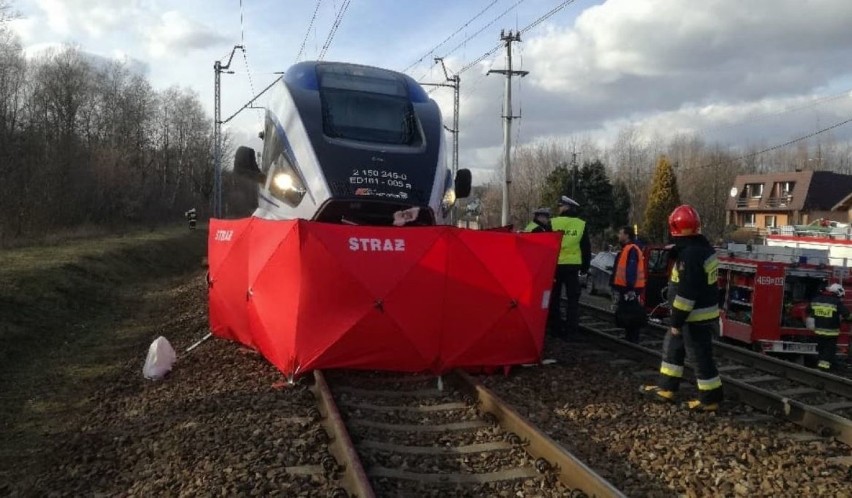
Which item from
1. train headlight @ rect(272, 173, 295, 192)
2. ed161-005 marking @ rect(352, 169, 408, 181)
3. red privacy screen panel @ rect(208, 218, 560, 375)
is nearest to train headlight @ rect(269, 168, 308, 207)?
train headlight @ rect(272, 173, 295, 192)

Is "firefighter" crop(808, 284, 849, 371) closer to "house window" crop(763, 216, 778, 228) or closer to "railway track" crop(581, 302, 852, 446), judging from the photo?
"railway track" crop(581, 302, 852, 446)

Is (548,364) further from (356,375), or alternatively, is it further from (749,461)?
(749,461)

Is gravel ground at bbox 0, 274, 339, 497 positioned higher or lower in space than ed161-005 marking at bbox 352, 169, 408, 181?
lower

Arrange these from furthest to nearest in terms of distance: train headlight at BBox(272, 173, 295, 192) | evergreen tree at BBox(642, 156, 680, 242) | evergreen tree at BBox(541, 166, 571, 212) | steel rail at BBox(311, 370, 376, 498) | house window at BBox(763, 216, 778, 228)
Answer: house window at BBox(763, 216, 778, 228), evergreen tree at BBox(642, 156, 680, 242), evergreen tree at BBox(541, 166, 571, 212), train headlight at BBox(272, 173, 295, 192), steel rail at BBox(311, 370, 376, 498)

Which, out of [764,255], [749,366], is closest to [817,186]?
[764,255]

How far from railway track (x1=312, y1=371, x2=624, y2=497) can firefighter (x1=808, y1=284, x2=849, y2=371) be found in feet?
20.6

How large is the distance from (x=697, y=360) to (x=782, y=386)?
2.41 m

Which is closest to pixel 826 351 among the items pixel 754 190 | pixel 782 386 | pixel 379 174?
pixel 782 386

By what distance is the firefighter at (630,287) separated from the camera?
32.9 ft

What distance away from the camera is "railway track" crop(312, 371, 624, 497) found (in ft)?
14.6

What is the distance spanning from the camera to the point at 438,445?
530 cm

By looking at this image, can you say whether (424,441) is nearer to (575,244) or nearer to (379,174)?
(379,174)

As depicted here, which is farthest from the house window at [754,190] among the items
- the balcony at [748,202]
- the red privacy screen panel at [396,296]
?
the red privacy screen panel at [396,296]

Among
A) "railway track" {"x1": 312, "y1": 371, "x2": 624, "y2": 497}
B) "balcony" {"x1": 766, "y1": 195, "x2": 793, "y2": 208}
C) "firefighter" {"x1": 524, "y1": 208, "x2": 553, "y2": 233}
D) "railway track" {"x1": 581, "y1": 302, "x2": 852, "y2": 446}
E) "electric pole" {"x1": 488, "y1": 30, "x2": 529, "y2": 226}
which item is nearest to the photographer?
"railway track" {"x1": 312, "y1": 371, "x2": 624, "y2": 497}
